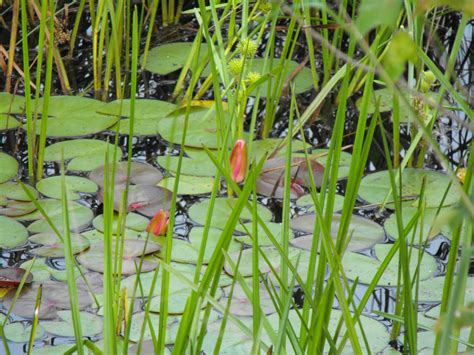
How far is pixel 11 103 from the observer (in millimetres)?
2064

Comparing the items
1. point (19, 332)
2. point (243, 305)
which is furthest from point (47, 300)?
point (243, 305)

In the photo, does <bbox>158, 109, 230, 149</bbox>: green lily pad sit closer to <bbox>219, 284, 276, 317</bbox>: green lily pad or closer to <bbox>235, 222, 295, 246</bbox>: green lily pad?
<bbox>235, 222, 295, 246</bbox>: green lily pad

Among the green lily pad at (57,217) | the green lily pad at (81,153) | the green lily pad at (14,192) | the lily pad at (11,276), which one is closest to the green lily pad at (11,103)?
the green lily pad at (81,153)

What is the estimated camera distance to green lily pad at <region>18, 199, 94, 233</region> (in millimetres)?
1680

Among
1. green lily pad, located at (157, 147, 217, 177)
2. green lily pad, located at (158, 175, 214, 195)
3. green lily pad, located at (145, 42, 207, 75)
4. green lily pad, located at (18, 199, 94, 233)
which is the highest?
green lily pad, located at (145, 42, 207, 75)

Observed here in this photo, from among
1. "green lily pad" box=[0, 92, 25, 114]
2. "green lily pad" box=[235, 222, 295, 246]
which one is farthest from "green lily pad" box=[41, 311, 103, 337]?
"green lily pad" box=[0, 92, 25, 114]

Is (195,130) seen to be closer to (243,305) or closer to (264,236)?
(264,236)

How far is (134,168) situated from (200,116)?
0.93ft

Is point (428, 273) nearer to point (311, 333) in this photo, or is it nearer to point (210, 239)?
point (210, 239)

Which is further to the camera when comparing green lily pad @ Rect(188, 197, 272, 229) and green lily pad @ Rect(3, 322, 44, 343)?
green lily pad @ Rect(188, 197, 272, 229)

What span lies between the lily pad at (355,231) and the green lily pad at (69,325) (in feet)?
1.48

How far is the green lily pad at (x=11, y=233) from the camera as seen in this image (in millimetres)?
1622

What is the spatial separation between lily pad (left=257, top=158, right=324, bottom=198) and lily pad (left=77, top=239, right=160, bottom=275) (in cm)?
33

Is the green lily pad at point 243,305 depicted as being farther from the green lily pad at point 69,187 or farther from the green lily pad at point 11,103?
the green lily pad at point 11,103
